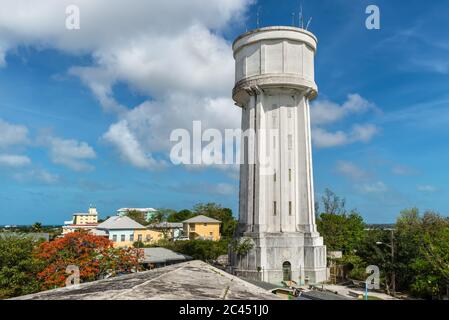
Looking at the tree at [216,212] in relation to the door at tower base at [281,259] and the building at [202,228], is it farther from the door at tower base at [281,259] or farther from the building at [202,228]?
the door at tower base at [281,259]

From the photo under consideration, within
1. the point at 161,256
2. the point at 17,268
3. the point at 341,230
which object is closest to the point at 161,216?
the point at 161,256

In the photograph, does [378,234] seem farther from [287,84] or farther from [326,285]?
[287,84]

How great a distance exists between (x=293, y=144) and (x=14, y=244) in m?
27.2

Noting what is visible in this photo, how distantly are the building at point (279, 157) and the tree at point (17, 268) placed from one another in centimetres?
1875

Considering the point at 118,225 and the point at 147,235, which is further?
the point at 147,235

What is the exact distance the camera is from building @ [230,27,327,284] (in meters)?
37.3

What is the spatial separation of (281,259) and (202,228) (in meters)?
48.7

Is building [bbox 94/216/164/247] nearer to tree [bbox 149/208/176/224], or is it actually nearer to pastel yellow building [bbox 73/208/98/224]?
tree [bbox 149/208/176/224]

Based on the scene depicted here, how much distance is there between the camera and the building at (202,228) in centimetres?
8356

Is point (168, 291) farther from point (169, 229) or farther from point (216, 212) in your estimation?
point (216, 212)

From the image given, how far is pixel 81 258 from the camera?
29.5 meters
